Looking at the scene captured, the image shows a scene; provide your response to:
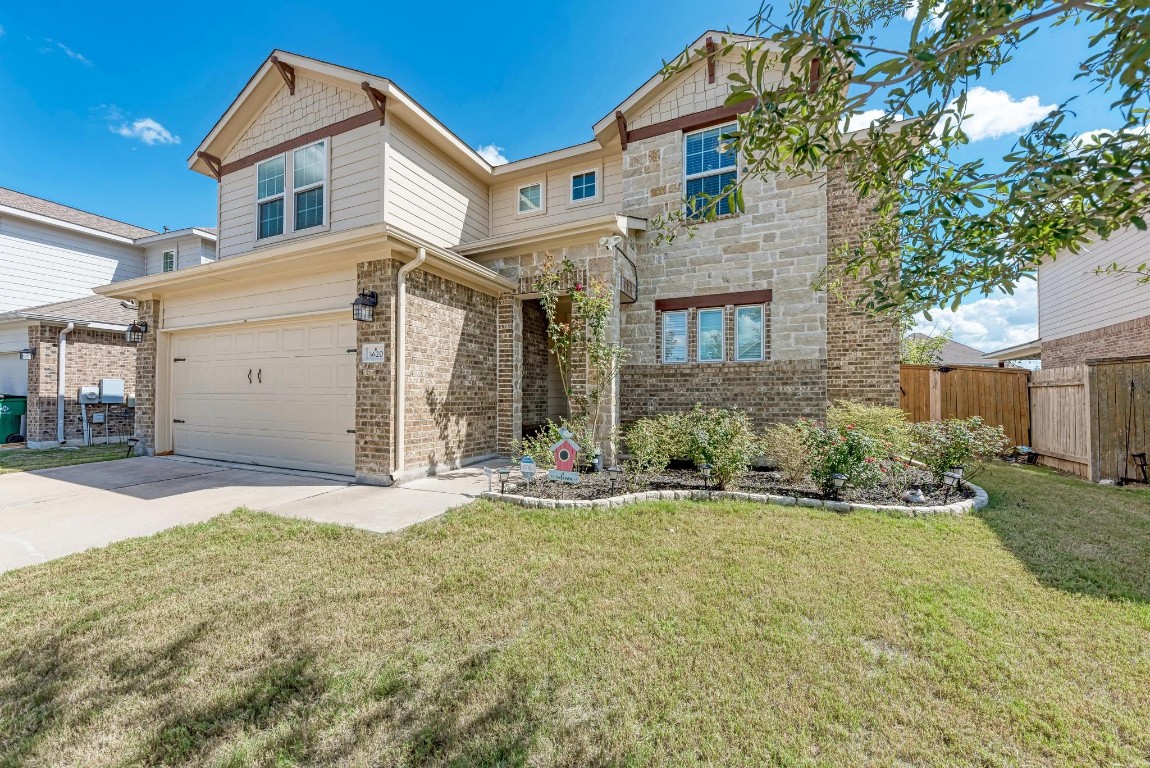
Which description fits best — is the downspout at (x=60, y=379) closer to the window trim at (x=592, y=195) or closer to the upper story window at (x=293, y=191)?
the upper story window at (x=293, y=191)

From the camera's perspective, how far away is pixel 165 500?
221 inches

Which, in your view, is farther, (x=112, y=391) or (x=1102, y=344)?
(x=1102, y=344)

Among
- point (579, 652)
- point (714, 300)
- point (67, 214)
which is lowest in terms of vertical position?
point (579, 652)

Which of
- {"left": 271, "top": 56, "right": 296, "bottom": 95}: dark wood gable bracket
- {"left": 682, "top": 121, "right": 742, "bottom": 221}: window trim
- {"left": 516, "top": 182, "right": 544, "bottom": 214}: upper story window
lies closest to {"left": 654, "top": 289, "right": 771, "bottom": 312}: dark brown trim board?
{"left": 682, "top": 121, "right": 742, "bottom": 221}: window trim

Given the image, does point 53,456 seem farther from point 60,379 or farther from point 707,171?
point 707,171

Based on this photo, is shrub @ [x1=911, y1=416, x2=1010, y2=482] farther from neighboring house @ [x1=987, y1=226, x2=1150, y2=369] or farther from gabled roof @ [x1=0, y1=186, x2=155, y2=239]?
gabled roof @ [x1=0, y1=186, x2=155, y2=239]

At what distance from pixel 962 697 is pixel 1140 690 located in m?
0.93

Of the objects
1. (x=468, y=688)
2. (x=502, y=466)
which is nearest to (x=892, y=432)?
(x=502, y=466)

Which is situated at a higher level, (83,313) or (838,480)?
(83,313)

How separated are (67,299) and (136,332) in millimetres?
9682

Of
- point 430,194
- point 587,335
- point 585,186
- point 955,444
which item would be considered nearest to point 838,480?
point 955,444

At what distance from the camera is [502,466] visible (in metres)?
7.73

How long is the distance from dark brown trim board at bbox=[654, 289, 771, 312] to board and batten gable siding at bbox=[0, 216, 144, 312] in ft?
58.3

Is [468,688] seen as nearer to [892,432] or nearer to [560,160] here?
[892,432]
